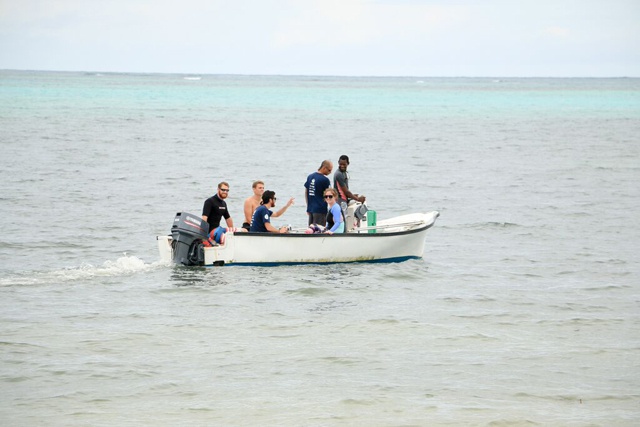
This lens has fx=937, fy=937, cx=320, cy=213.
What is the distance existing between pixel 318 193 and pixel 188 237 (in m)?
2.38

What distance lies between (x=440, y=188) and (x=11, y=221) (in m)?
14.7

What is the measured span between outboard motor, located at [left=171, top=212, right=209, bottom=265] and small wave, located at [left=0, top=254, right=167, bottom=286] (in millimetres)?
742

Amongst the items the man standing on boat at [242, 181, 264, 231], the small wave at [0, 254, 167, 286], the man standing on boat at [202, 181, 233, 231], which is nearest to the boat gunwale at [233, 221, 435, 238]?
the man standing on boat at [202, 181, 233, 231]

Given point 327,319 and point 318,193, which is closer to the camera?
point 327,319

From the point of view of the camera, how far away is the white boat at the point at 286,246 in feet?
51.1

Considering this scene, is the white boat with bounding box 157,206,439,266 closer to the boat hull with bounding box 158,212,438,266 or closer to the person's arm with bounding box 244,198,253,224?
the boat hull with bounding box 158,212,438,266

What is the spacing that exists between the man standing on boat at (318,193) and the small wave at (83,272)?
108 inches

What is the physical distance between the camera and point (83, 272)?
15984 mm

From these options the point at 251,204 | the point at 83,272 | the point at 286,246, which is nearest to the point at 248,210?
the point at 251,204

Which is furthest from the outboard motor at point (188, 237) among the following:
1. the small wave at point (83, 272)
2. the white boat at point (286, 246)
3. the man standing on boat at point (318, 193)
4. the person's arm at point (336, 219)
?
the person's arm at point (336, 219)

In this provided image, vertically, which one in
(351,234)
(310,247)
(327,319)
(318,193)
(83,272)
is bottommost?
(327,319)

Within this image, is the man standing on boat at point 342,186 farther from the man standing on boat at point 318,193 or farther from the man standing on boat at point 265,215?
the man standing on boat at point 265,215

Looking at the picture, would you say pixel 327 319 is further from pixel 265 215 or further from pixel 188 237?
pixel 188 237

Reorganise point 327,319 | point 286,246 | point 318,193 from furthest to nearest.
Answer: point 318,193
point 286,246
point 327,319
